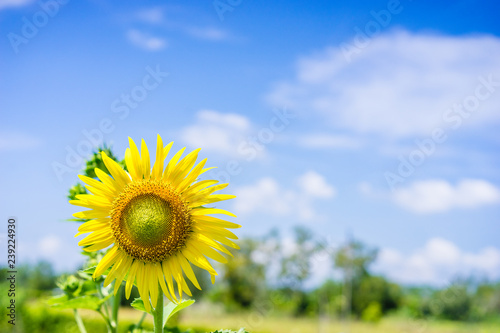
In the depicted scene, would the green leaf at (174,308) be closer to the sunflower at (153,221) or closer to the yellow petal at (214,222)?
the sunflower at (153,221)

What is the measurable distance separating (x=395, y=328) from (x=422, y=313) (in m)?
11.5

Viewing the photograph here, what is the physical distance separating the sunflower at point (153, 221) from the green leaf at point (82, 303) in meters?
0.38

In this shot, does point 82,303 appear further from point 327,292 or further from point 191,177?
point 327,292

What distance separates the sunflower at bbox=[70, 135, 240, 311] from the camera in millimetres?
2055

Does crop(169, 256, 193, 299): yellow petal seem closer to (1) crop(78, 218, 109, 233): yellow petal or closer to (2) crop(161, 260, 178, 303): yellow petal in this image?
(2) crop(161, 260, 178, 303): yellow petal

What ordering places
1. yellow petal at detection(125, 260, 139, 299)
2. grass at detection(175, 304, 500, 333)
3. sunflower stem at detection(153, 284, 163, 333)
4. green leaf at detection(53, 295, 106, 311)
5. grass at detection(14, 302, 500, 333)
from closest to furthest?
sunflower stem at detection(153, 284, 163, 333), yellow petal at detection(125, 260, 139, 299), green leaf at detection(53, 295, 106, 311), grass at detection(14, 302, 500, 333), grass at detection(175, 304, 500, 333)

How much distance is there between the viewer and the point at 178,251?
212 centimetres

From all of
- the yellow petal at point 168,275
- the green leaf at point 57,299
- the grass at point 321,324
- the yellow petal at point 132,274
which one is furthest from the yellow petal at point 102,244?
the grass at point 321,324

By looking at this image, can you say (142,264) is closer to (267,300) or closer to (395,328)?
(395,328)

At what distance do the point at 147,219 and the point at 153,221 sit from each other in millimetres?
27

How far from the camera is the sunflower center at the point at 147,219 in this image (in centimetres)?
209

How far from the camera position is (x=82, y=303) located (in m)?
2.42

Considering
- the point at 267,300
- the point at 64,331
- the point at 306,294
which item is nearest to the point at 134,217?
the point at 64,331

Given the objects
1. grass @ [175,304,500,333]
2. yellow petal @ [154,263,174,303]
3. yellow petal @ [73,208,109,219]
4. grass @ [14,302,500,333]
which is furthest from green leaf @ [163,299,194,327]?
grass @ [175,304,500,333]
